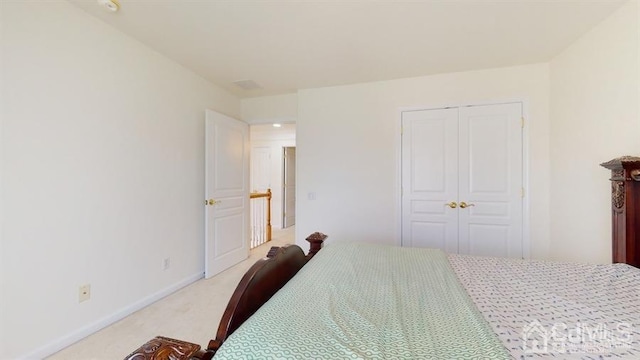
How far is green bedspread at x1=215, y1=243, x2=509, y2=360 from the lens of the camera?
739 mm

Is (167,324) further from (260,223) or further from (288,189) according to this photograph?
(288,189)

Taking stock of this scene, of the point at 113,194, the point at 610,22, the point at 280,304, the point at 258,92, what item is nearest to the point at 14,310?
the point at 113,194

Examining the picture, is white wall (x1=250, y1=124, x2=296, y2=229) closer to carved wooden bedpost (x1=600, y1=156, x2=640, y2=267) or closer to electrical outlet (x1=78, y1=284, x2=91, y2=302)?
electrical outlet (x1=78, y1=284, x2=91, y2=302)

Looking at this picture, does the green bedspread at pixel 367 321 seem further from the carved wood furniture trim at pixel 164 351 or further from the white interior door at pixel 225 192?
the white interior door at pixel 225 192

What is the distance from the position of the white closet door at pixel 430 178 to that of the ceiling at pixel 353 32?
56 centimetres

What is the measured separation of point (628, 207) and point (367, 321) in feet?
5.67

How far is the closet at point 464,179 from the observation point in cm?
280

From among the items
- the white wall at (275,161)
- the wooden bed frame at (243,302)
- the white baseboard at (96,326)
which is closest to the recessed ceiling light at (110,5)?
the wooden bed frame at (243,302)

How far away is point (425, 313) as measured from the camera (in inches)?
38.4

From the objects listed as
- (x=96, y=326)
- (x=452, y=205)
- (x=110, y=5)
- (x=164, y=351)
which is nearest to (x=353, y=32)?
(x=110, y=5)

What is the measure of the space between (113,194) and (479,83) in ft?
11.7

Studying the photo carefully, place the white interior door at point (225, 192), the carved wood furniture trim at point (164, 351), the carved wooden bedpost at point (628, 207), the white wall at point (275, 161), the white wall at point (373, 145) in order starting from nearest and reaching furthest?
the carved wood furniture trim at point (164, 351) < the carved wooden bedpost at point (628, 207) < the white wall at point (373, 145) < the white interior door at point (225, 192) < the white wall at point (275, 161)

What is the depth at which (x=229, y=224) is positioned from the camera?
11.4 feet

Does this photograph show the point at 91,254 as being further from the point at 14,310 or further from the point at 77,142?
the point at 77,142
